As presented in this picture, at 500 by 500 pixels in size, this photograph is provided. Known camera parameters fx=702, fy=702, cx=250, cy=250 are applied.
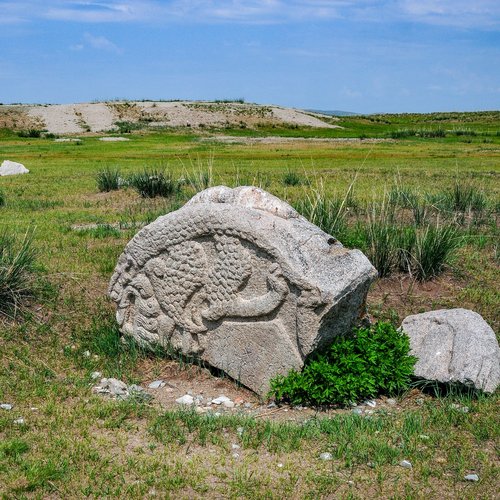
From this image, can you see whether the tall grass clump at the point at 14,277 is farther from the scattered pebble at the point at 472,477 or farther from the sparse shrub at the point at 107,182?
the sparse shrub at the point at 107,182

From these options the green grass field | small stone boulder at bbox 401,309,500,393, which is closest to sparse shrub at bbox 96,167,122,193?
the green grass field

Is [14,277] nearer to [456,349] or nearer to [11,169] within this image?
[456,349]

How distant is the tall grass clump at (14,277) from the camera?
7629mm

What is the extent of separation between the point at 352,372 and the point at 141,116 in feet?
198

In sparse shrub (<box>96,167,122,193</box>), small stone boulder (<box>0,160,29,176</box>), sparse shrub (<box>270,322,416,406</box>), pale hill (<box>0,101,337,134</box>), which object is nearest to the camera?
sparse shrub (<box>270,322,416,406</box>)

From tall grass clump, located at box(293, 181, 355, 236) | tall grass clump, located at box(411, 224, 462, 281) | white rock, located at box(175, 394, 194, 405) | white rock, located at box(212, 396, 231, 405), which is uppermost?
tall grass clump, located at box(293, 181, 355, 236)

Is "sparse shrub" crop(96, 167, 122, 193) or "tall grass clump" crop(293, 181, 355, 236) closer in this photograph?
"tall grass clump" crop(293, 181, 355, 236)

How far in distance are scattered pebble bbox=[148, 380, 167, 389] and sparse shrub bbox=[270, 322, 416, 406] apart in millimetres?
1076

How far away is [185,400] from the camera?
610 centimetres

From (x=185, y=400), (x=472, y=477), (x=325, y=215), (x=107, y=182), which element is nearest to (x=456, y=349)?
(x=472, y=477)

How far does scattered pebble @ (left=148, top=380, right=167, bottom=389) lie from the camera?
252 inches

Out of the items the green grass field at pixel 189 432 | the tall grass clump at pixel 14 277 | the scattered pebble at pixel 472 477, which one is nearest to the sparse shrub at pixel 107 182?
the green grass field at pixel 189 432

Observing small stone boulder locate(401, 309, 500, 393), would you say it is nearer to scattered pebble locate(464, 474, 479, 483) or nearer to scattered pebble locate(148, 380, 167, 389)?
scattered pebble locate(464, 474, 479, 483)

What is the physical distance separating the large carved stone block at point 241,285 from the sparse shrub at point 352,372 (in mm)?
155
